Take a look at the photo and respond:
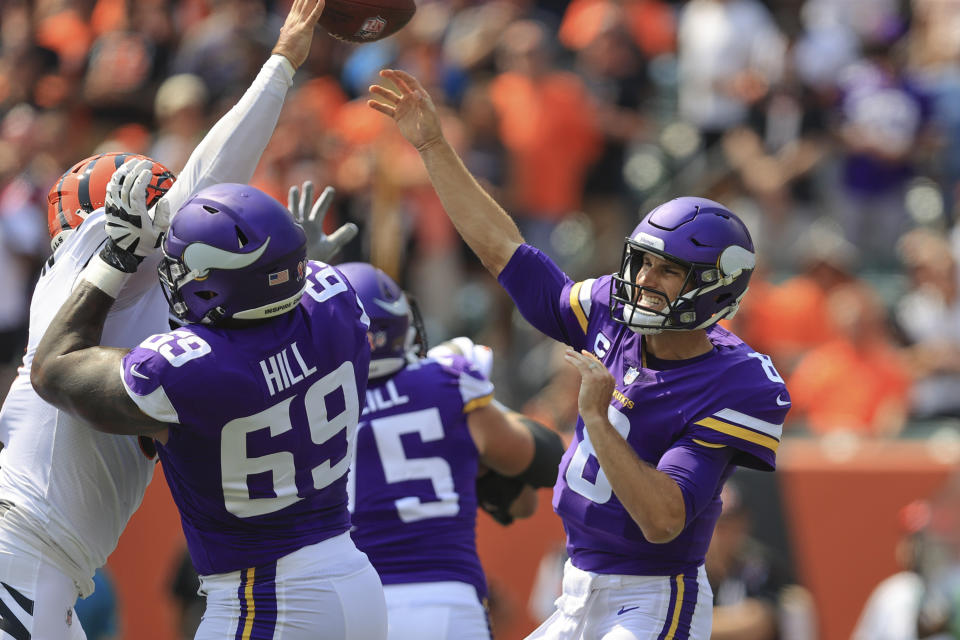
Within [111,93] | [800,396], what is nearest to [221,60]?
[111,93]

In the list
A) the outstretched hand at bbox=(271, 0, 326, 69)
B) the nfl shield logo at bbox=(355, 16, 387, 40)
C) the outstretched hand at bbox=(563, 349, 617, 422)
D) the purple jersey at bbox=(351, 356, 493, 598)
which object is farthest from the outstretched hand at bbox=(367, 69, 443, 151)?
the outstretched hand at bbox=(563, 349, 617, 422)

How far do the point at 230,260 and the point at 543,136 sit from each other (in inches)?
271

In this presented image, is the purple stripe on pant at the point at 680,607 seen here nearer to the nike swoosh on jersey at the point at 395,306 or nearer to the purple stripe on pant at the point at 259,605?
the purple stripe on pant at the point at 259,605

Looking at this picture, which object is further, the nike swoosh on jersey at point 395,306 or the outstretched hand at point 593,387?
the nike swoosh on jersey at point 395,306

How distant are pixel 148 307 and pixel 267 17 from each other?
8.59m

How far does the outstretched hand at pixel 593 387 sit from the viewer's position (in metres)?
3.81

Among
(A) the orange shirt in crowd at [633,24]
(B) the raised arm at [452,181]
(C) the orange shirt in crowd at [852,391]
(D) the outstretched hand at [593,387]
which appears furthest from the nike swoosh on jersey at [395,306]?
(A) the orange shirt in crowd at [633,24]

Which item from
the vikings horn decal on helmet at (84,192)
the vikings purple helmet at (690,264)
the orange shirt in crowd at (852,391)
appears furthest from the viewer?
the orange shirt in crowd at (852,391)

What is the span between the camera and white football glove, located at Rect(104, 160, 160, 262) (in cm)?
373

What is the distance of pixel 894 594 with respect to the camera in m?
7.16

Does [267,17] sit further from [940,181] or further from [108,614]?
[108,614]

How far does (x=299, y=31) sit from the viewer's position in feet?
14.0

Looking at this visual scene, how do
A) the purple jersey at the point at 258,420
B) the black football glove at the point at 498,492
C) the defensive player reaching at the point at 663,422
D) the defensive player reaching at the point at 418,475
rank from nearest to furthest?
the purple jersey at the point at 258,420 → the defensive player reaching at the point at 663,422 → the defensive player reaching at the point at 418,475 → the black football glove at the point at 498,492

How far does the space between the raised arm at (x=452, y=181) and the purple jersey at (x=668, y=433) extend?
33cm
